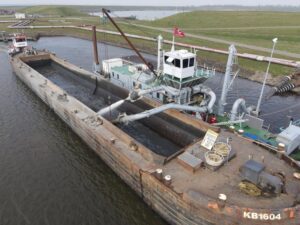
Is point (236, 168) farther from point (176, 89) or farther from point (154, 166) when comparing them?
point (176, 89)

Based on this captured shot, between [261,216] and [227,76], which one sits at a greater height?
[227,76]

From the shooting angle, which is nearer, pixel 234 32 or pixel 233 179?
pixel 233 179

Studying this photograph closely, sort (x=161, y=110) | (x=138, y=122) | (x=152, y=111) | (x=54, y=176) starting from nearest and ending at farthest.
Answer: (x=54, y=176), (x=152, y=111), (x=161, y=110), (x=138, y=122)

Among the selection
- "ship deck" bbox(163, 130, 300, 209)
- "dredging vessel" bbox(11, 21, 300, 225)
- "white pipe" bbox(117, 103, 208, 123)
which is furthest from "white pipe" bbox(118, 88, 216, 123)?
"ship deck" bbox(163, 130, 300, 209)

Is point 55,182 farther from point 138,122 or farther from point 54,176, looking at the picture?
point 138,122

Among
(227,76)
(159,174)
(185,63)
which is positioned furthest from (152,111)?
(227,76)

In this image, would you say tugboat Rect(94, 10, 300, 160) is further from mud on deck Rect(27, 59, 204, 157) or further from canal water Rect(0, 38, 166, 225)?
canal water Rect(0, 38, 166, 225)

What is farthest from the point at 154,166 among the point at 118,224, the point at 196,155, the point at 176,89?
the point at 176,89
